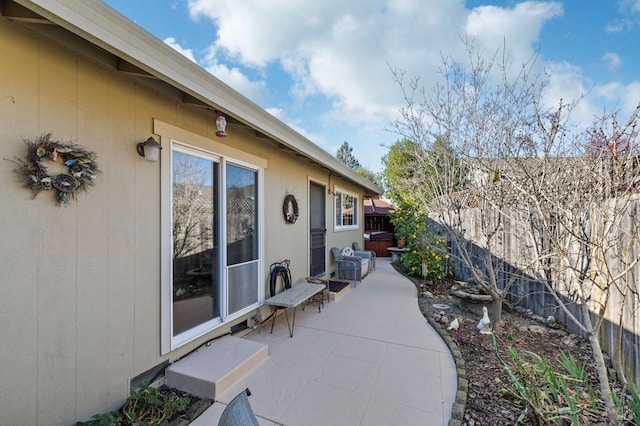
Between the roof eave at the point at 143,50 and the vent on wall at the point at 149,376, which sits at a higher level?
the roof eave at the point at 143,50

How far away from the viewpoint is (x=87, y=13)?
1661 mm

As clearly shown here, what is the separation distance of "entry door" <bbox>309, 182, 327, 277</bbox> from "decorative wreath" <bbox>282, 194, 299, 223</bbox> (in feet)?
2.86

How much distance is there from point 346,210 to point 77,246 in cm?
751

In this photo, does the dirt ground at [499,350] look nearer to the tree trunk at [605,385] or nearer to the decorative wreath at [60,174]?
the tree trunk at [605,385]

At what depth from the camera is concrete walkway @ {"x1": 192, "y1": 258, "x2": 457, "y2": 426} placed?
7.72 ft

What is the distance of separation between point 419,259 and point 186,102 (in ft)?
20.5

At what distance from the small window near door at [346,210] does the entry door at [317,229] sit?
1087mm

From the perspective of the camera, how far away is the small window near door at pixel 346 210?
8.22 m

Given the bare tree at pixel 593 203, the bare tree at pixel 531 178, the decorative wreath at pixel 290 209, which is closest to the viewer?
the bare tree at pixel 593 203

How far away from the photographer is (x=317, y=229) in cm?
655

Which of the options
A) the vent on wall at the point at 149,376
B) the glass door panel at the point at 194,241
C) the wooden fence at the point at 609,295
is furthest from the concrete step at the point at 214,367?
the wooden fence at the point at 609,295

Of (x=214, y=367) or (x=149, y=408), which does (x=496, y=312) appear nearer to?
(x=214, y=367)

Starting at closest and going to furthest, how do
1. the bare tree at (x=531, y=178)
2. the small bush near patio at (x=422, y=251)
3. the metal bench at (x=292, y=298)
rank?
the bare tree at (x=531, y=178) < the metal bench at (x=292, y=298) < the small bush near patio at (x=422, y=251)

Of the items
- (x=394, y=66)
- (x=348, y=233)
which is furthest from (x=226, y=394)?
(x=348, y=233)
